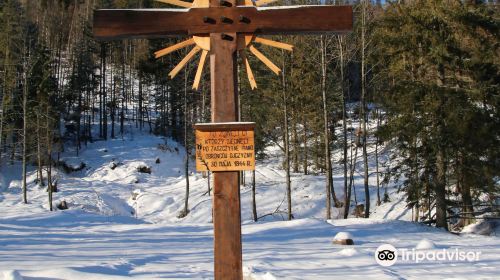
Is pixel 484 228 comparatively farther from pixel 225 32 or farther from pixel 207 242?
pixel 225 32


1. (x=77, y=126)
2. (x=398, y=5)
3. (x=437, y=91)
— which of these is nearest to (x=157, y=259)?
(x=437, y=91)

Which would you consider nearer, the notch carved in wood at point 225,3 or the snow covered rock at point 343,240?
the notch carved in wood at point 225,3

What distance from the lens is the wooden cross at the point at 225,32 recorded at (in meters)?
4.32

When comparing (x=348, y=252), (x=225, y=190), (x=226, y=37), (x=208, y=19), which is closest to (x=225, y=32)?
(x=226, y=37)

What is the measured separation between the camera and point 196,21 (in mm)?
4508

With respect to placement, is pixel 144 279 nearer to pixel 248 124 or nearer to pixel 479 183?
pixel 248 124

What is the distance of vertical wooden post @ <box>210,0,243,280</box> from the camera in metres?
4.30

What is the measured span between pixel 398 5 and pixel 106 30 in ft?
46.4

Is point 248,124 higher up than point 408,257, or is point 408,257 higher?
point 248,124

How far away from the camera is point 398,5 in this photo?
1623 cm

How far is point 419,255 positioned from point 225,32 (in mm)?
6391

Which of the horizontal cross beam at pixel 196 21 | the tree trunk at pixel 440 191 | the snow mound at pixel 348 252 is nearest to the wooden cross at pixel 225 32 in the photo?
the horizontal cross beam at pixel 196 21

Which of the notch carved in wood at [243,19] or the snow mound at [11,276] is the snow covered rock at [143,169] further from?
the notch carved in wood at [243,19]

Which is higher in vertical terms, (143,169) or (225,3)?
(225,3)
